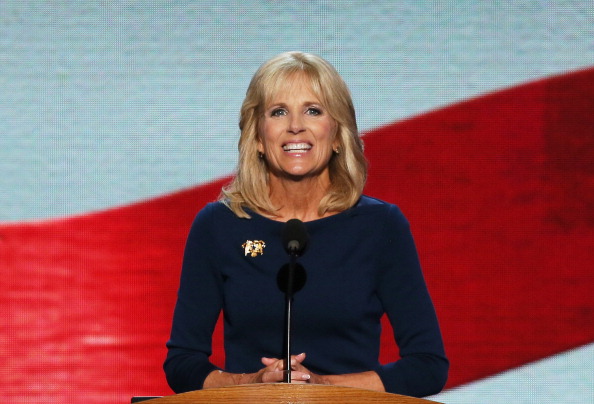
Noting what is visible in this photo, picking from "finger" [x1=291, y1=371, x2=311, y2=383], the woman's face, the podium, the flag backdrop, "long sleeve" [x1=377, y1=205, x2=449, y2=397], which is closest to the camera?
the podium

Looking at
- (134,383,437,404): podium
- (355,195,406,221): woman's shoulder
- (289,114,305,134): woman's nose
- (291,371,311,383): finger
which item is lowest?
(134,383,437,404): podium

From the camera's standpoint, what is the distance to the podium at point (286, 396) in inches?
59.4

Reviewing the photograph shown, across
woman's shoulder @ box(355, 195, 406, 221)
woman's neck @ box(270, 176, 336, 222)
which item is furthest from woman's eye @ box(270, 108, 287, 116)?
woman's shoulder @ box(355, 195, 406, 221)

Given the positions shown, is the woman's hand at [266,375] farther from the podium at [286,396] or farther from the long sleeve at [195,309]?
the podium at [286,396]

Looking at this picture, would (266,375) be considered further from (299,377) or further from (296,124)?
(296,124)

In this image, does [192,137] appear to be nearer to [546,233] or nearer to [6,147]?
[6,147]

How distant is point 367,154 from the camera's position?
9.76 ft

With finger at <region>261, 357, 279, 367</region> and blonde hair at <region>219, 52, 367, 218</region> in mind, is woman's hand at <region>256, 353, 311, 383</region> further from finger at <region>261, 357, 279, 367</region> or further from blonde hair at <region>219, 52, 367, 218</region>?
blonde hair at <region>219, 52, 367, 218</region>

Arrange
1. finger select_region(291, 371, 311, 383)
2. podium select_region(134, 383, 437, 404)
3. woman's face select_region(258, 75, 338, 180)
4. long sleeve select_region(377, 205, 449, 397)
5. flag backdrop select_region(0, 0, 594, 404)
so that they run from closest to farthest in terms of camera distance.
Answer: podium select_region(134, 383, 437, 404)
finger select_region(291, 371, 311, 383)
long sleeve select_region(377, 205, 449, 397)
woman's face select_region(258, 75, 338, 180)
flag backdrop select_region(0, 0, 594, 404)

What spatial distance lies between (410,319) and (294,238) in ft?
1.32

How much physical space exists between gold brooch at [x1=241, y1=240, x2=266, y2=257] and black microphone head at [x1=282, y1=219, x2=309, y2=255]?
0.30 m

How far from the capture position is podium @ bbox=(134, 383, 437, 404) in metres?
1.51

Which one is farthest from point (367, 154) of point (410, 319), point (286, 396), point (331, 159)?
point (286, 396)

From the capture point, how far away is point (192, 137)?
3.00m
